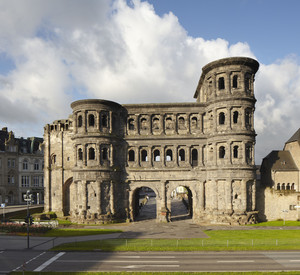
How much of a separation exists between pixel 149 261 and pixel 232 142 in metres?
26.3

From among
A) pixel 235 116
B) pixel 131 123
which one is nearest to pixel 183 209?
pixel 131 123

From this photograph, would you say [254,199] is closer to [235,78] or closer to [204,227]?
[204,227]

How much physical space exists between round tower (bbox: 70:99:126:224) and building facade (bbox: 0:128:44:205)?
36.6 meters

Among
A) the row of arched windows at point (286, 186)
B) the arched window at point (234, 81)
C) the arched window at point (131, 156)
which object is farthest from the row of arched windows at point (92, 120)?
the row of arched windows at point (286, 186)

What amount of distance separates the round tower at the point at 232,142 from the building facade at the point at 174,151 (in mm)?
159

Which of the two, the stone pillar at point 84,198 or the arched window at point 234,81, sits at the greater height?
the arched window at point 234,81

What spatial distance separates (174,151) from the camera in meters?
46.9

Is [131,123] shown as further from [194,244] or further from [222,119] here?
[194,244]

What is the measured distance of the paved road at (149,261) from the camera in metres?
21.8

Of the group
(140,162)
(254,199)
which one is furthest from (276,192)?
(140,162)

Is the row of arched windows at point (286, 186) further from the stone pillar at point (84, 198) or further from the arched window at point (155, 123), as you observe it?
the stone pillar at point (84, 198)

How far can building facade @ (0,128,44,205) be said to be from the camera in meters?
73.0

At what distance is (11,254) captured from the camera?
26.6m

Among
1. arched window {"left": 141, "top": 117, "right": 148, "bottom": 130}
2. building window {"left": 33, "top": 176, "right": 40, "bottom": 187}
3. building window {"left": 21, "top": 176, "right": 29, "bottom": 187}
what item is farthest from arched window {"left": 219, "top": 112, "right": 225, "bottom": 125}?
building window {"left": 21, "top": 176, "right": 29, "bottom": 187}
